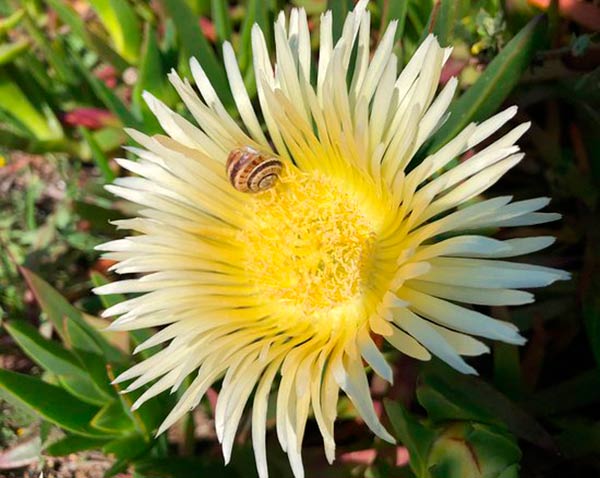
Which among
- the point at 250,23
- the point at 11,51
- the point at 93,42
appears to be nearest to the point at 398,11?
the point at 250,23

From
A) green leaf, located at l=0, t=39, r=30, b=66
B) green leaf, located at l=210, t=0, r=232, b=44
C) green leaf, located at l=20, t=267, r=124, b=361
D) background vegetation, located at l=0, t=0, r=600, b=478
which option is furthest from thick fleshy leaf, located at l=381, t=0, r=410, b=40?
green leaf, located at l=0, t=39, r=30, b=66

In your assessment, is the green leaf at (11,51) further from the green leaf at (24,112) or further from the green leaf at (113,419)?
the green leaf at (113,419)

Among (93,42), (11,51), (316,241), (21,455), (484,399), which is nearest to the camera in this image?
(484,399)

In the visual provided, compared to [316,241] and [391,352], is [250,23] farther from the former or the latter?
[391,352]

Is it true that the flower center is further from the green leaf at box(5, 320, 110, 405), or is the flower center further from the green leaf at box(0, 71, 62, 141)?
the green leaf at box(0, 71, 62, 141)

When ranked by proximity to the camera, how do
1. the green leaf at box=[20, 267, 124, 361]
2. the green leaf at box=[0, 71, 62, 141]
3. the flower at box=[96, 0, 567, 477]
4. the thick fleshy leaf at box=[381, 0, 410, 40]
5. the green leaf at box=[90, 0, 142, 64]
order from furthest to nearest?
the green leaf at box=[0, 71, 62, 141]
the green leaf at box=[90, 0, 142, 64]
the green leaf at box=[20, 267, 124, 361]
the thick fleshy leaf at box=[381, 0, 410, 40]
the flower at box=[96, 0, 567, 477]

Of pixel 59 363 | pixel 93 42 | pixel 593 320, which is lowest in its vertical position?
pixel 593 320

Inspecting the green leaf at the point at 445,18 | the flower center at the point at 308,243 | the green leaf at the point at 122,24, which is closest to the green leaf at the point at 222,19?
the green leaf at the point at 122,24
